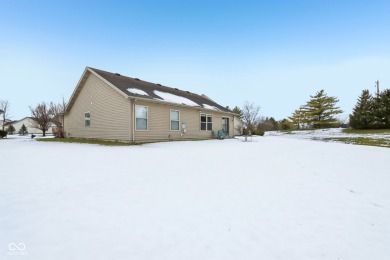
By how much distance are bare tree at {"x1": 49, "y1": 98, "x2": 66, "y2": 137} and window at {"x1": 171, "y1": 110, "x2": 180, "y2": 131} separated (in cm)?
1060

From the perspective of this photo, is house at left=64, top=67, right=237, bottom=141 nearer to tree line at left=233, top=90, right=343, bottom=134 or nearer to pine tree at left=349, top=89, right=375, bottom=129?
tree line at left=233, top=90, right=343, bottom=134

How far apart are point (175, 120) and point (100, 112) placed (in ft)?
18.6

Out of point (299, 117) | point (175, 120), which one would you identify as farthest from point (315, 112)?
point (175, 120)

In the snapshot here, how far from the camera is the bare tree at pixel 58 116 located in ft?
64.2

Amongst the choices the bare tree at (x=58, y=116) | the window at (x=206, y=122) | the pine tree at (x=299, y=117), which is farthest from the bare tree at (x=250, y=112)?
the bare tree at (x=58, y=116)

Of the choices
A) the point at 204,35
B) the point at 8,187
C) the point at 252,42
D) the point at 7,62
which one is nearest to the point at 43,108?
the point at 7,62

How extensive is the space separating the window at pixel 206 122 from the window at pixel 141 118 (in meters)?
6.27

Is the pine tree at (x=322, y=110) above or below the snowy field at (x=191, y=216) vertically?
above

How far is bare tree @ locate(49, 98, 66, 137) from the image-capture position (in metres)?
19.6

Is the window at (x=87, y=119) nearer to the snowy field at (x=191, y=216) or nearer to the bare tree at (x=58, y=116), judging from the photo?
the bare tree at (x=58, y=116)

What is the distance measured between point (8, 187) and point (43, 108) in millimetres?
39231

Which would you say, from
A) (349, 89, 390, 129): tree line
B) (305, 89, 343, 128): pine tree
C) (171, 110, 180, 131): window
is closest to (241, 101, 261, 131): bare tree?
(305, 89, 343, 128): pine tree

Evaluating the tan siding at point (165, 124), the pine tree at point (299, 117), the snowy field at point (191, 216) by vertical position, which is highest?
the pine tree at point (299, 117)

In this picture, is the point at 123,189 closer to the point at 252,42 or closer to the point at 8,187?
the point at 8,187
